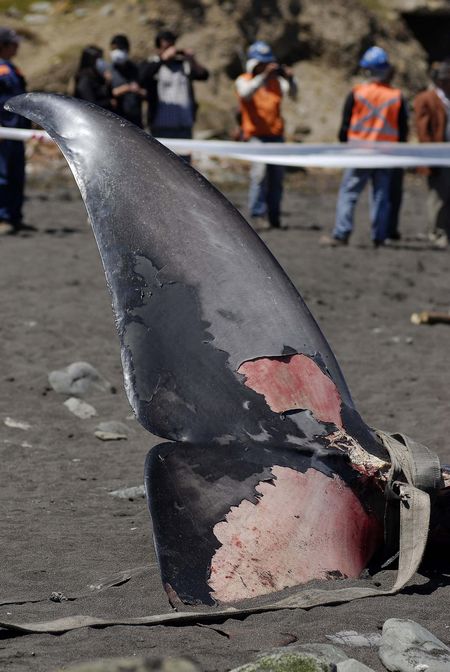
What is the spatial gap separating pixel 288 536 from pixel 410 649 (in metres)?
0.53

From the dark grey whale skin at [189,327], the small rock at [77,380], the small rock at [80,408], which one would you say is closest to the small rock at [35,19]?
the small rock at [77,380]

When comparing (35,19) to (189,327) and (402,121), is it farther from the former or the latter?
(189,327)

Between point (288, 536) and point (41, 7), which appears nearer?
point (288, 536)

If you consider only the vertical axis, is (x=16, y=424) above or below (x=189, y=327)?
below

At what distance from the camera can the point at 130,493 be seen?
441 centimetres

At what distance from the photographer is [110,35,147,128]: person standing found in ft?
36.0

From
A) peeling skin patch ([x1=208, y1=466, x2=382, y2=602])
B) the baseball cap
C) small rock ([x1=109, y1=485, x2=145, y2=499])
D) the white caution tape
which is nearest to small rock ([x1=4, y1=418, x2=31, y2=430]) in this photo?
small rock ([x1=109, y1=485, x2=145, y2=499])

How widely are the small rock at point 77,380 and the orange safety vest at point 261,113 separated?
5.71 m

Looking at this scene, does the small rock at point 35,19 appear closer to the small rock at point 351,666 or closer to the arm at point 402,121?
the arm at point 402,121

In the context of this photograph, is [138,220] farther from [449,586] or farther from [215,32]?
[215,32]

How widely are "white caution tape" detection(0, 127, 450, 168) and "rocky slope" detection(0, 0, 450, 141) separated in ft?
26.7

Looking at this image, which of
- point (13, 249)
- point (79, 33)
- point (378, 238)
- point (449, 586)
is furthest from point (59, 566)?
point (79, 33)

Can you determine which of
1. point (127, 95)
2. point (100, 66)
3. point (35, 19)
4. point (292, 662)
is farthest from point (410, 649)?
point (35, 19)

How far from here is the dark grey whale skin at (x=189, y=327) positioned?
3152 millimetres
